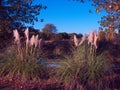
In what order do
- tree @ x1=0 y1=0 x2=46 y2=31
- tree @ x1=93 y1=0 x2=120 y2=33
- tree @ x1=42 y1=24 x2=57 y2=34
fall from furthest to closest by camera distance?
tree @ x1=42 y1=24 x2=57 y2=34 → tree @ x1=0 y1=0 x2=46 y2=31 → tree @ x1=93 y1=0 x2=120 y2=33

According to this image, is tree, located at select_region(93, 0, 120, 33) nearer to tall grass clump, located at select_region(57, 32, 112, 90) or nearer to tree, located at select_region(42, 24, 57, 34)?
tall grass clump, located at select_region(57, 32, 112, 90)

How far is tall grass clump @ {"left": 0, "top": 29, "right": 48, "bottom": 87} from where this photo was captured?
1051 centimetres

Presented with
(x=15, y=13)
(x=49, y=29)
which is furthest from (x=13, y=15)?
(x=49, y=29)

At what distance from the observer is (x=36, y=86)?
9891 millimetres

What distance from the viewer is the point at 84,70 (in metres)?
10.4

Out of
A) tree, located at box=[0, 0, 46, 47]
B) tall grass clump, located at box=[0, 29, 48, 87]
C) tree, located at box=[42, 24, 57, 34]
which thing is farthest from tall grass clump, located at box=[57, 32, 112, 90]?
tree, located at box=[42, 24, 57, 34]

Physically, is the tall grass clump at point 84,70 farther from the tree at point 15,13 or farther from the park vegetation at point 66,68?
the tree at point 15,13

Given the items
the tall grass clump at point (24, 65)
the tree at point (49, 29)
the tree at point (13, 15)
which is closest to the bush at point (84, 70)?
the tall grass clump at point (24, 65)

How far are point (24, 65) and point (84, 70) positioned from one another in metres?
1.89

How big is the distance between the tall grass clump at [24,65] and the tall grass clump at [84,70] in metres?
0.73

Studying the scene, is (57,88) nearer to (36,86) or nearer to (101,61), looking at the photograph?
(36,86)

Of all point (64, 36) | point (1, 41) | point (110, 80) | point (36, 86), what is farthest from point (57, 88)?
point (64, 36)

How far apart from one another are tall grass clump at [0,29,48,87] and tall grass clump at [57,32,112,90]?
28.7 inches

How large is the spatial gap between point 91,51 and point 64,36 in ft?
97.0
